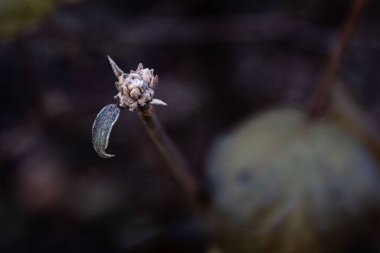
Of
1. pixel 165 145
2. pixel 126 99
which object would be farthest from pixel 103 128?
pixel 165 145

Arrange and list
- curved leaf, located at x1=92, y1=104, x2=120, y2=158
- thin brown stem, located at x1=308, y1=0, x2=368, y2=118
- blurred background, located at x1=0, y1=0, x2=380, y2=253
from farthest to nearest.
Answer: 1. blurred background, located at x1=0, y1=0, x2=380, y2=253
2. thin brown stem, located at x1=308, y1=0, x2=368, y2=118
3. curved leaf, located at x1=92, y1=104, x2=120, y2=158

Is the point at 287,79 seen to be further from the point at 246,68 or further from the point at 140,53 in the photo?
the point at 140,53

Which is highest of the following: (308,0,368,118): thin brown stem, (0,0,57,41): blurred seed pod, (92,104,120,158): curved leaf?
(0,0,57,41): blurred seed pod

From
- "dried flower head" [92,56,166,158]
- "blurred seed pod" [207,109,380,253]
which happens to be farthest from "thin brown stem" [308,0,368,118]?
"dried flower head" [92,56,166,158]

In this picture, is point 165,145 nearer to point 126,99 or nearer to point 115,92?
point 126,99

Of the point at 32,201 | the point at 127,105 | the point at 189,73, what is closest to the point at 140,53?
the point at 189,73

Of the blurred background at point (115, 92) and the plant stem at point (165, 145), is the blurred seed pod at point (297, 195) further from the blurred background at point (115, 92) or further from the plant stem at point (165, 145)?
the blurred background at point (115, 92)

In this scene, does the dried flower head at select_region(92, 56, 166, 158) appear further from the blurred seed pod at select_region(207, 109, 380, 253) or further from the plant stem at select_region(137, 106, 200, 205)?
the blurred seed pod at select_region(207, 109, 380, 253)

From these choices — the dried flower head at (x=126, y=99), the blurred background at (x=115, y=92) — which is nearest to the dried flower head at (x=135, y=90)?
the dried flower head at (x=126, y=99)
